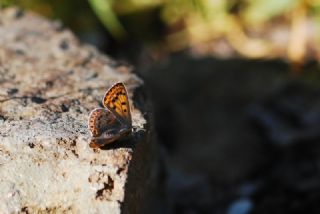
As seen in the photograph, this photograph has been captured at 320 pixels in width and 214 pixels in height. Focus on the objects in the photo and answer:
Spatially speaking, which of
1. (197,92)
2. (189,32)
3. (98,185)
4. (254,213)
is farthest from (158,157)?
(189,32)

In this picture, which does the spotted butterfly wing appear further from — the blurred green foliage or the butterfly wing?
the blurred green foliage

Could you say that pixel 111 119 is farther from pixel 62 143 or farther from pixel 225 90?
pixel 225 90

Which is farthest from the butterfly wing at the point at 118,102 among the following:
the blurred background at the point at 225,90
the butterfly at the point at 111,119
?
the blurred background at the point at 225,90

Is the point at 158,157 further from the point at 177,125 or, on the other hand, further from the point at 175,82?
the point at 175,82


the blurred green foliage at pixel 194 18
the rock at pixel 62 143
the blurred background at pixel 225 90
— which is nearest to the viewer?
the rock at pixel 62 143

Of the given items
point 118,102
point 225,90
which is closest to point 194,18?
point 225,90

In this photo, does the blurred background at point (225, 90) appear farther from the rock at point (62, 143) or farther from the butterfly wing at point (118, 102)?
the butterfly wing at point (118, 102)

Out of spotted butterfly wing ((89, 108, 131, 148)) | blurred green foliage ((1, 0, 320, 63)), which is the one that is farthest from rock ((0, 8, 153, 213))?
blurred green foliage ((1, 0, 320, 63))
